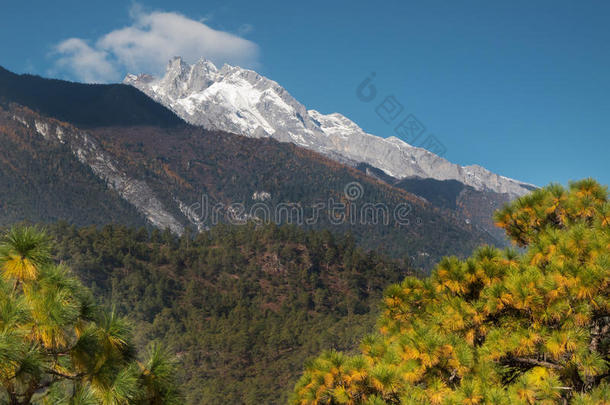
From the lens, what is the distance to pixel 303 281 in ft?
383

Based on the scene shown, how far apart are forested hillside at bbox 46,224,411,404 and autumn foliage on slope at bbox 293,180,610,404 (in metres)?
59.1

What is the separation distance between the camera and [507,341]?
880 cm

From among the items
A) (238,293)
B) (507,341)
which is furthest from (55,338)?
(238,293)

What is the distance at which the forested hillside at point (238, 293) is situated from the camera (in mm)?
80625

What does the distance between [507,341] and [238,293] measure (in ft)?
348

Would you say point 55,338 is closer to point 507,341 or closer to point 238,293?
point 507,341

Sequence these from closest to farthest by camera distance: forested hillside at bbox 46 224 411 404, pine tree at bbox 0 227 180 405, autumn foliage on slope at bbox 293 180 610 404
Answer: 1. pine tree at bbox 0 227 180 405
2. autumn foliage on slope at bbox 293 180 610 404
3. forested hillside at bbox 46 224 411 404

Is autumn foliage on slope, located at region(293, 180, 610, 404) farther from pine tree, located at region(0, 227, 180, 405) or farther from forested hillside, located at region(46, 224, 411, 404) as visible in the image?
forested hillside, located at region(46, 224, 411, 404)

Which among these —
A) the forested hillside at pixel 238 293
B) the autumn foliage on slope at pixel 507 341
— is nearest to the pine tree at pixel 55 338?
the autumn foliage on slope at pixel 507 341

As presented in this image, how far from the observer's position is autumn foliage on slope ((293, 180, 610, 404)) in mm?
7938

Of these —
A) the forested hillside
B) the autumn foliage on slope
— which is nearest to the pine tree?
the autumn foliage on slope

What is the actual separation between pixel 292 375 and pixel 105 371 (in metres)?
74.1

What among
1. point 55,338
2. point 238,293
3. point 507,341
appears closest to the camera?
point 55,338

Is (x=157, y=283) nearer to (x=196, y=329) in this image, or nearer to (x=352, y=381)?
(x=196, y=329)
